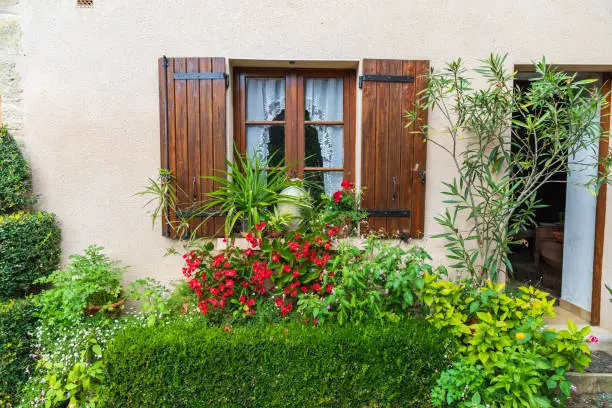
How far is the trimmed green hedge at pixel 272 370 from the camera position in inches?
96.4

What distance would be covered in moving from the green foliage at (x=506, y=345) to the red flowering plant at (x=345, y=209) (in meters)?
0.82

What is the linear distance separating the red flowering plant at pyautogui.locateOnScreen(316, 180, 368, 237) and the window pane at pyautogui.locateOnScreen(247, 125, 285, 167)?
657 millimetres

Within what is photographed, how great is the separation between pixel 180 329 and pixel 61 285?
1.13 meters

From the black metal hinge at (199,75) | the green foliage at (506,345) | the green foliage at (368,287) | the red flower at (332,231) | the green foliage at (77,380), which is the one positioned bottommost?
the green foliage at (77,380)

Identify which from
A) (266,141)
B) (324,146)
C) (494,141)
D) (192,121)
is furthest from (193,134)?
(494,141)

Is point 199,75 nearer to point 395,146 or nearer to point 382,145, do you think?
point 382,145

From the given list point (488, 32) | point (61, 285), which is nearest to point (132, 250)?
point (61, 285)

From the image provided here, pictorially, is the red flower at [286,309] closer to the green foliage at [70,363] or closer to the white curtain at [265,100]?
the green foliage at [70,363]

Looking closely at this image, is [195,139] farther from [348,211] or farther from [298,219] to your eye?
[348,211]

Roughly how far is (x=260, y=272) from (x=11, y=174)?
7.36 ft

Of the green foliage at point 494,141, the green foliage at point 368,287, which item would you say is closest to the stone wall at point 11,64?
the green foliage at point 368,287

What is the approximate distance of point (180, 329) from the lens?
264cm

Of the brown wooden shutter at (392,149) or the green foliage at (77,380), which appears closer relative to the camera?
the green foliage at (77,380)

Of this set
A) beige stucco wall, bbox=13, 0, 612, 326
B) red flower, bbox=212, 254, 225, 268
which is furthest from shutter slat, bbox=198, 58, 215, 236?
red flower, bbox=212, 254, 225, 268
